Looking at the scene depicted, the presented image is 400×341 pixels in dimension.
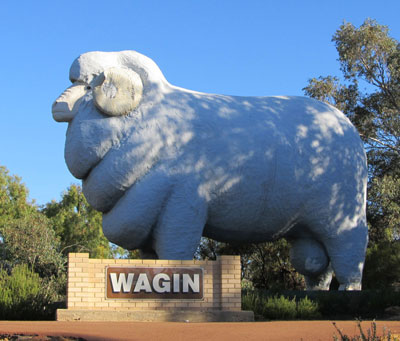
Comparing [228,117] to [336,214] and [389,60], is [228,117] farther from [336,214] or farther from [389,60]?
[389,60]

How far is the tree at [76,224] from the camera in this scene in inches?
1512

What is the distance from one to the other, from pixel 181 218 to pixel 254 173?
1.76 meters

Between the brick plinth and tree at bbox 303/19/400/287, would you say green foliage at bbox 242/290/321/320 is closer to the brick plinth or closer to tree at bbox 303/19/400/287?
the brick plinth

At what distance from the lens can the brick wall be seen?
1051cm

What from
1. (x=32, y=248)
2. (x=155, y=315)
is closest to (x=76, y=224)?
(x=32, y=248)

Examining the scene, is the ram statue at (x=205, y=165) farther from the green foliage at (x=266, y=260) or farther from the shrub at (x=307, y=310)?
the green foliage at (x=266, y=260)

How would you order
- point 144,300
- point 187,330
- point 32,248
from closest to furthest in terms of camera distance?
point 187,330, point 144,300, point 32,248

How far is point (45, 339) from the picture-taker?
7500 mm

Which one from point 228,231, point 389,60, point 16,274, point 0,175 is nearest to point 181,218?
point 228,231

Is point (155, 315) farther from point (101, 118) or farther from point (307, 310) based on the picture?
point (101, 118)

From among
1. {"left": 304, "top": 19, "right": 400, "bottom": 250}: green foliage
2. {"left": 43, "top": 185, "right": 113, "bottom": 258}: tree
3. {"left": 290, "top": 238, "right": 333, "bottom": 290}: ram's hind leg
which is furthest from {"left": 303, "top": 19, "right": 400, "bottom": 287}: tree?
{"left": 43, "top": 185, "right": 113, "bottom": 258}: tree

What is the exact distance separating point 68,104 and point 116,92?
985 mm

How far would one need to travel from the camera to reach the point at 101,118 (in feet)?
40.1

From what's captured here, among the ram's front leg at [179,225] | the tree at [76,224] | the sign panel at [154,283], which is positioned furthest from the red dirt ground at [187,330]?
the tree at [76,224]
